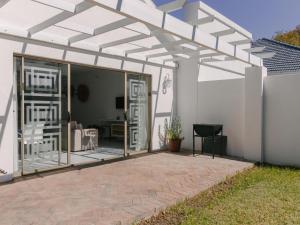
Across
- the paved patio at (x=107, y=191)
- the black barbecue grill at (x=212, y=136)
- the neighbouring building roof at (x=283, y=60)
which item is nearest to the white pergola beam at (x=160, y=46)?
the black barbecue grill at (x=212, y=136)

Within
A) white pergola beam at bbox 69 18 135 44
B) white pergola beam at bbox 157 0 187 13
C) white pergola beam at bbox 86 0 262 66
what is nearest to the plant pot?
white pergola beam at bbox 86 0 262 66

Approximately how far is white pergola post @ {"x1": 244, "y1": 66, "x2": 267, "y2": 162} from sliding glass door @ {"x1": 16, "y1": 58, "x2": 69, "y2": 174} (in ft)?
16.4

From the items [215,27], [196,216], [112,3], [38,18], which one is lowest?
[196,216]

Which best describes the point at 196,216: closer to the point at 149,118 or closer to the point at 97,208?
the point at 97,208

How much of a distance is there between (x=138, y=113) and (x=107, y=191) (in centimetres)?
401

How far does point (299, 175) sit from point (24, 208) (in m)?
5.61

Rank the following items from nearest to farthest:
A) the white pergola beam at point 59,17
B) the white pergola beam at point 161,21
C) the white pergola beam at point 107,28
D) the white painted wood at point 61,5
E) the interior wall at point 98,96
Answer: the white pergola beam at point 161,21 < the white pergola beam at point 59,17 < the white painted wood at point 61,5 < the white pergola beam at point 107,28 < the interior wall at point 98,96

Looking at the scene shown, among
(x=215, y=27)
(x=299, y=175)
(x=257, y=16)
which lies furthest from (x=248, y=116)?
(x=257, y=16)

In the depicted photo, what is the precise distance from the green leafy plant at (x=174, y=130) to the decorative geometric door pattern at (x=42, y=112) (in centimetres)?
392

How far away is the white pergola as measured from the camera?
176 inches

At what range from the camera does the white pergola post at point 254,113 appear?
7.59m

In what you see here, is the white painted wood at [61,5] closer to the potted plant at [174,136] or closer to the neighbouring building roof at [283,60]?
the potted plant at [174,136]

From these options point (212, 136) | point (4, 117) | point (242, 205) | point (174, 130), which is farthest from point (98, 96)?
point (242, 205)

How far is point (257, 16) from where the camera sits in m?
14.9
